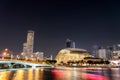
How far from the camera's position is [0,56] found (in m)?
130

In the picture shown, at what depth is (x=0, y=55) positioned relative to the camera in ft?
425

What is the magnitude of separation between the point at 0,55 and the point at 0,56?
737 mm
